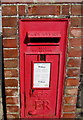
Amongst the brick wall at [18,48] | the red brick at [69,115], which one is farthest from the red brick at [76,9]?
the red brick at [69,115]

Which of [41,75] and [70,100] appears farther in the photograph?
[70,100]

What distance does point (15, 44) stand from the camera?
146 centimetres

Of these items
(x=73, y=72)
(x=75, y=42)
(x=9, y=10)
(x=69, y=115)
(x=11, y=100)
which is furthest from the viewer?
(x=69, y=115)

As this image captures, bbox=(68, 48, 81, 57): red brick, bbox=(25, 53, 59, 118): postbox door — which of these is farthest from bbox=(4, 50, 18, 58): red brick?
bbox=(68, 48, 81, 57): red brick

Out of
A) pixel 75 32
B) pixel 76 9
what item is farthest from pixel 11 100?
pixel 76 9

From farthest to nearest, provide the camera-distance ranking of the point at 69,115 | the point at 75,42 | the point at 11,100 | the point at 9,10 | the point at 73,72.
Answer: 1. the point at 69,115
2. the point at 11,100
3. the point at 73,72
4. the point at 75,42
5. the point at 9,10

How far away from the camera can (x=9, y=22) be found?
4.61ft

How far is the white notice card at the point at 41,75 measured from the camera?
4.93 feet

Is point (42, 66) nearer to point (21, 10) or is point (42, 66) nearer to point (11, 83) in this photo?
point (11, 83)

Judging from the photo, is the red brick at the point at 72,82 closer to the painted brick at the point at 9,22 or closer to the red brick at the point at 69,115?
the red brick at the point at 69,115

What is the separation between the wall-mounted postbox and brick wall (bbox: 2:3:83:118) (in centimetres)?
5

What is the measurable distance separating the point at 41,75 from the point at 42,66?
92 millimetres

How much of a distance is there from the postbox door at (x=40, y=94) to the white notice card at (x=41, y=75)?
0.03 metres

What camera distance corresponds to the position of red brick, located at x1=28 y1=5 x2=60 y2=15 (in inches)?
54.0
